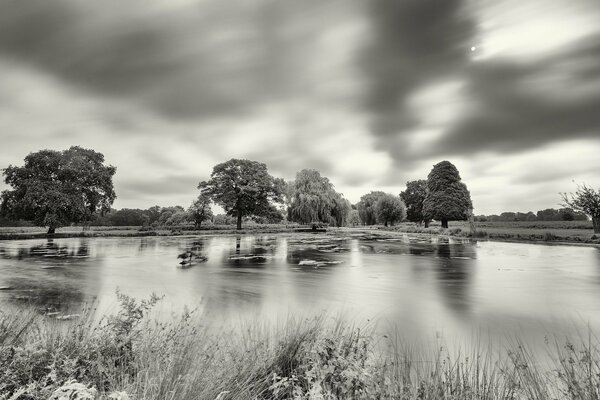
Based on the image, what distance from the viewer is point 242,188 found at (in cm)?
5331

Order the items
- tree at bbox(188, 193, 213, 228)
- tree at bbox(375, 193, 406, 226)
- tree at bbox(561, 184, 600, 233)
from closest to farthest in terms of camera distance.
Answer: tree at bbox(561, 184, 600, 233) < tree at bbox(188, 193, 213, 228) < tree at bbox(375, 193, 406, 226)

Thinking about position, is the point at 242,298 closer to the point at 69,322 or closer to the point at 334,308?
the point at 334,308

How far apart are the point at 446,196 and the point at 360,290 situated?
5073 cm

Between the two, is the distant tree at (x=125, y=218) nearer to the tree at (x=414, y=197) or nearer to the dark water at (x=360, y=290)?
the tree at (x=414, y=197)

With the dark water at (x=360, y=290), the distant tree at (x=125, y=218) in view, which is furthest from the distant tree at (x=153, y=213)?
the dark water at (x=360, y=290)

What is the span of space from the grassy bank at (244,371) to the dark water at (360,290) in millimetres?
2144

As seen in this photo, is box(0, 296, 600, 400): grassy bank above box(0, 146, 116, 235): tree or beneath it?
beneath

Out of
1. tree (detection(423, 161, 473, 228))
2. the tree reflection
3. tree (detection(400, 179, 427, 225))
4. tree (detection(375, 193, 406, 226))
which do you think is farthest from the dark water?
tree (detection(400, 179, 427, 225))

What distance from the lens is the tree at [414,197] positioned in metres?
88.0

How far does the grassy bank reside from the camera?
3.29 metres

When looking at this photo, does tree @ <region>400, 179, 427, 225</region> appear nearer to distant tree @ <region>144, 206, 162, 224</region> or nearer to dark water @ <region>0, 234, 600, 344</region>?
dark water @ <region>0, 234, 600, 344</region>

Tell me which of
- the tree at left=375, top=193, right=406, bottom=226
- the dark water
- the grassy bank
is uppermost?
the tree at left=375, top=193, right=406, bottom=226

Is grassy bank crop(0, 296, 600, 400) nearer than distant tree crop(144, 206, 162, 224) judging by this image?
Yes

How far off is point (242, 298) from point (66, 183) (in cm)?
4390
